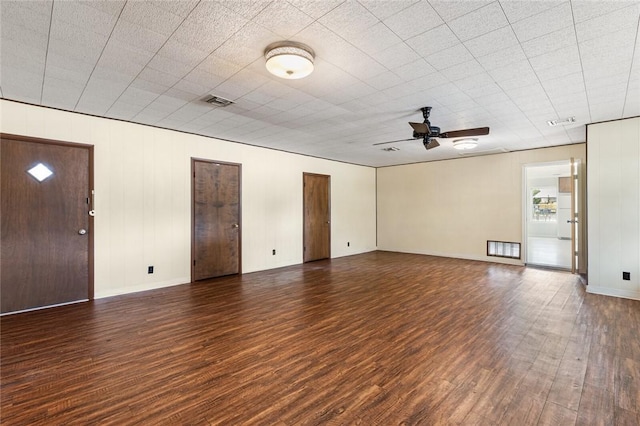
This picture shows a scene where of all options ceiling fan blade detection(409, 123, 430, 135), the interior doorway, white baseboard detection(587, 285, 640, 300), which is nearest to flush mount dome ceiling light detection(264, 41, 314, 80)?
ceiling fan blade detection(409, 123, 430, 135)

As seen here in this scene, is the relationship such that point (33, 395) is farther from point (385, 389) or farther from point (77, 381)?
point (385, 389)

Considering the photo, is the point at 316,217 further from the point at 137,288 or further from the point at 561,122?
the point at 561,122

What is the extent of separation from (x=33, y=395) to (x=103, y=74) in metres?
2.83

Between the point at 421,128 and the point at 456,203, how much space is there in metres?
4.63

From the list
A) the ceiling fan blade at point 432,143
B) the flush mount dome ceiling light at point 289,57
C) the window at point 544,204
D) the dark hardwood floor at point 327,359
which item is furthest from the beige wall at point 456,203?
the window at point 544,204

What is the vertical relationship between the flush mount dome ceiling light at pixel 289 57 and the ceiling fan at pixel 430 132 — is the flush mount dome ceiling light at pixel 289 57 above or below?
above

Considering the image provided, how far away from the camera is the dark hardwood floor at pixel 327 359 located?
1920mm

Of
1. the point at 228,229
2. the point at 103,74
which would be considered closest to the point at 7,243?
the point at 103,74

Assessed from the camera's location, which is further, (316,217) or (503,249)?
(316,217)

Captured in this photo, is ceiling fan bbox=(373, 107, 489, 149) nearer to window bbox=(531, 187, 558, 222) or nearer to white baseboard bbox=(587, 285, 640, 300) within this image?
white baseboard bbox=(587, 285, 640, 300)

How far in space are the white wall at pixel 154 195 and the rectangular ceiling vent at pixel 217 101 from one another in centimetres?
179

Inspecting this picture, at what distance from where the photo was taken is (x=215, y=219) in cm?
565

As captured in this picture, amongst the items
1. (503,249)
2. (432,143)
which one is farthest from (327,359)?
(503,249)

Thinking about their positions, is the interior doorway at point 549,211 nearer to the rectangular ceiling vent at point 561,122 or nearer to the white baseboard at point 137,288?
the rectangular ceiling vent at point 561,122
